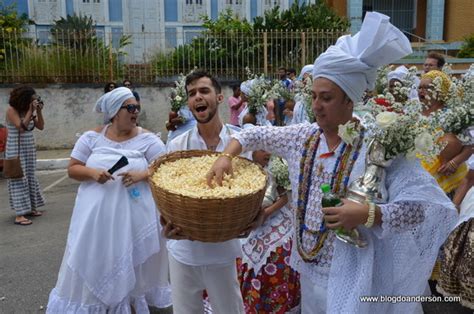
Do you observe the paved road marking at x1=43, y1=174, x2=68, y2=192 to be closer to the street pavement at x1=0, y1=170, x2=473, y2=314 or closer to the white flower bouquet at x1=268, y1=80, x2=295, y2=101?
the street pavement at x1=0, y1=170, x2=473, y2=314

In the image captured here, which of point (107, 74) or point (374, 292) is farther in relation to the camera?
point (107, 74)

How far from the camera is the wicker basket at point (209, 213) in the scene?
221 centimetres

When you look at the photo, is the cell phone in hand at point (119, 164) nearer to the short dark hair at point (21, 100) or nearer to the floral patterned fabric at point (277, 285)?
the floral patterned fabric at point (277, 285)

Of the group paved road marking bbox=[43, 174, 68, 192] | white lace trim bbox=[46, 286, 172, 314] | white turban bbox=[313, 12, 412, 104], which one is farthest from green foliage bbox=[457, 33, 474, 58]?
white turban bbox=[313, 12, 412, 104]

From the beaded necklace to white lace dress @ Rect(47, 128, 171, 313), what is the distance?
1612 mm

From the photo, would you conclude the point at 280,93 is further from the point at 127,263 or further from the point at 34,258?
the point at 127,263

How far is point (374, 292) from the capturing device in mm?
2258

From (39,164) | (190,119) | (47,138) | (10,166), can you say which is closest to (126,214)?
(190,119)

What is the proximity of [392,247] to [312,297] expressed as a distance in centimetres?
52

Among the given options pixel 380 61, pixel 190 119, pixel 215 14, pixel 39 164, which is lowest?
pixel 39 164

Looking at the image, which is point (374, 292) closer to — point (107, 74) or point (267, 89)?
point (267, 89)

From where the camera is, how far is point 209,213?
2219mm

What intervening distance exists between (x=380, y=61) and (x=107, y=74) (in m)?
11.3

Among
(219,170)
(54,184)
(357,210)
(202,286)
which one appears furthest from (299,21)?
(357,210)
